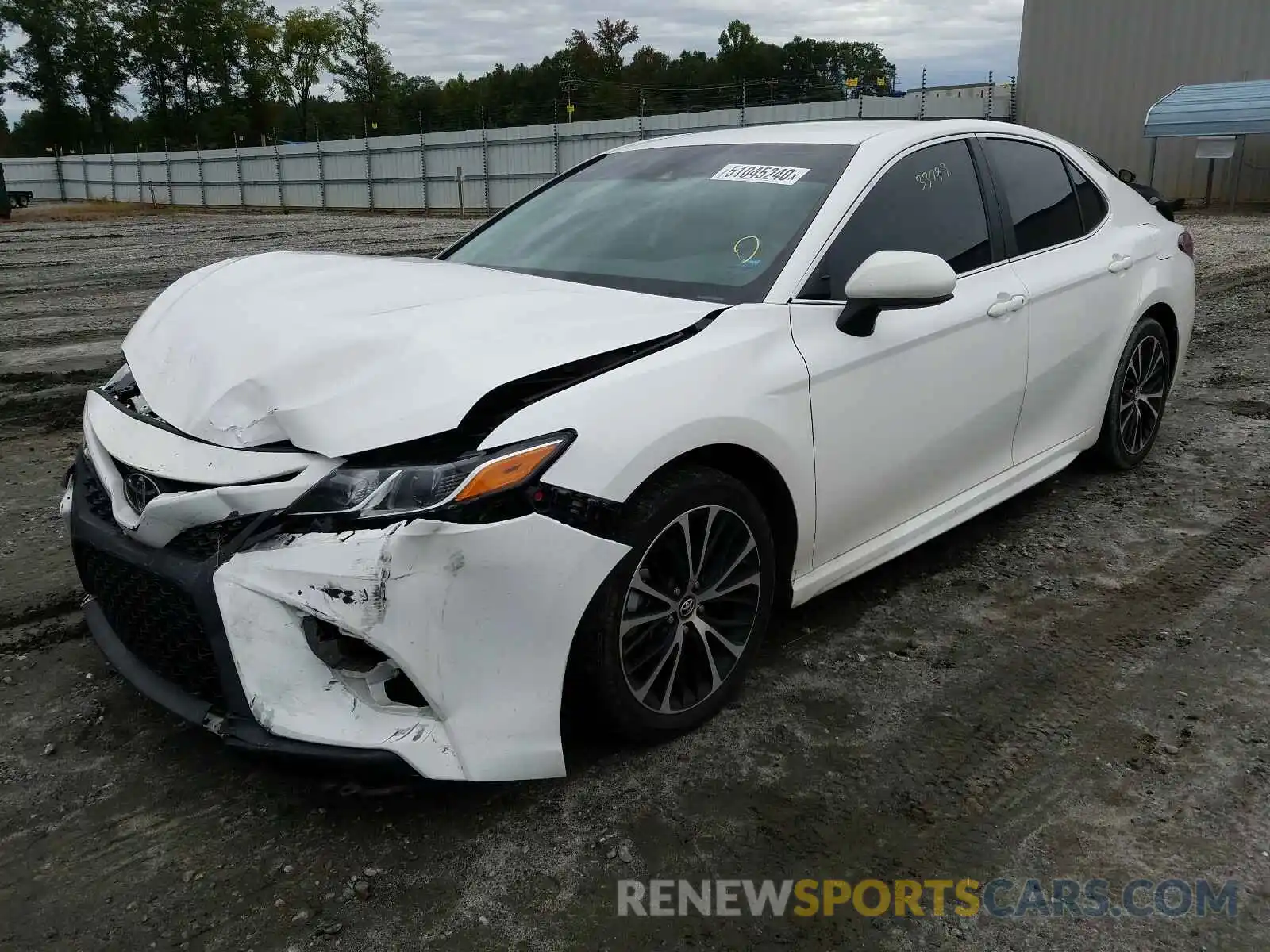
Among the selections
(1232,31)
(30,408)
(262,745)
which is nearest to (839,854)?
(262,745)

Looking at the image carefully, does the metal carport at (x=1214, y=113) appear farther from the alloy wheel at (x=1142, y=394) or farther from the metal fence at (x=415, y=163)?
the alloy wheel at (x=1142, y=394)

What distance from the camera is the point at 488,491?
2.20 m

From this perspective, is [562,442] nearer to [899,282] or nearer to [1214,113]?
[899,282]

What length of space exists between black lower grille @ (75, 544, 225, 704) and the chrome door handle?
2729mm

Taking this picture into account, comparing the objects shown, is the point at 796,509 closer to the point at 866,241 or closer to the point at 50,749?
the point at 866,241

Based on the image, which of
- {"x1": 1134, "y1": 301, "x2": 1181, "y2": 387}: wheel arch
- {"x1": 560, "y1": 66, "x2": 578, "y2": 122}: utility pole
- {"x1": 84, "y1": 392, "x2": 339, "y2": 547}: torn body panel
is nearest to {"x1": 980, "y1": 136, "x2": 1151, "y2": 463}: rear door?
{"x1": 1134, "y1": 301, "x2": 1181, "y2": 387}: wheel arch

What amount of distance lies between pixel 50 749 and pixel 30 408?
4.20m

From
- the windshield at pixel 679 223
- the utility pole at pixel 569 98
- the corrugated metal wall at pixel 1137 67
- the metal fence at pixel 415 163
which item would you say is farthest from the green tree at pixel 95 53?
the windshield at pixel 679 223

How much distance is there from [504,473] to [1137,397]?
375cm

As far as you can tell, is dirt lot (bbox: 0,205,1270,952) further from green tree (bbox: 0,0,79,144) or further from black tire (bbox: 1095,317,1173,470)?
green tree (bbox: 0,0,79,144)

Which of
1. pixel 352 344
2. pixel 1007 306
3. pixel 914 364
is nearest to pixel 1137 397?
pixel 1007 306

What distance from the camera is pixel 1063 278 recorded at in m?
4.05

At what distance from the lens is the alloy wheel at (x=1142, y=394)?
15.6 feet

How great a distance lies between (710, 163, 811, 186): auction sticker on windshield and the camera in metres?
3.39
